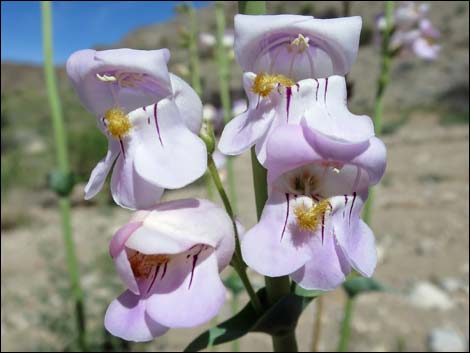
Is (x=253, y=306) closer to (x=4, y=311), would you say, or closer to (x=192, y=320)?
(x=192, y=320)

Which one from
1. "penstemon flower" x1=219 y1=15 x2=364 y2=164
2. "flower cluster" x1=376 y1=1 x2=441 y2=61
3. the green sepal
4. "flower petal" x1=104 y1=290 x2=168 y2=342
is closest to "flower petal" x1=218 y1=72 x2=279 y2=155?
"penstemon flower" x1=219 y1=15 x2=364 y2=164

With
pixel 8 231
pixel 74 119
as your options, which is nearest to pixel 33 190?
pixel 8 231

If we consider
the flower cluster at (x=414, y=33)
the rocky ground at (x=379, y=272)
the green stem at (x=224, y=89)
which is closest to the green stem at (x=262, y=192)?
the green stem at (x=224, y=89)

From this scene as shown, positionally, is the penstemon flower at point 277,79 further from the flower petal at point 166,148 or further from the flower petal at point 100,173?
the flower petal at point 100,173

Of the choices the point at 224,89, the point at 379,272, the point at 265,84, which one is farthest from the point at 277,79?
the point at 379,272

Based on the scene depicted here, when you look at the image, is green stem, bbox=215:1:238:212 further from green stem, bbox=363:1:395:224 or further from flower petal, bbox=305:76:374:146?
flower petal, bbox=305:76:374:146

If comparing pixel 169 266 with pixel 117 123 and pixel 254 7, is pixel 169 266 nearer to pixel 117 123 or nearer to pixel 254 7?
pixel 117 123

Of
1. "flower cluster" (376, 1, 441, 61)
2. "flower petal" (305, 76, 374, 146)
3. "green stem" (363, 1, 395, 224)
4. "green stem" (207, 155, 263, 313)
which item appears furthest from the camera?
"flower cluster" (376, 1, 441, 61)
